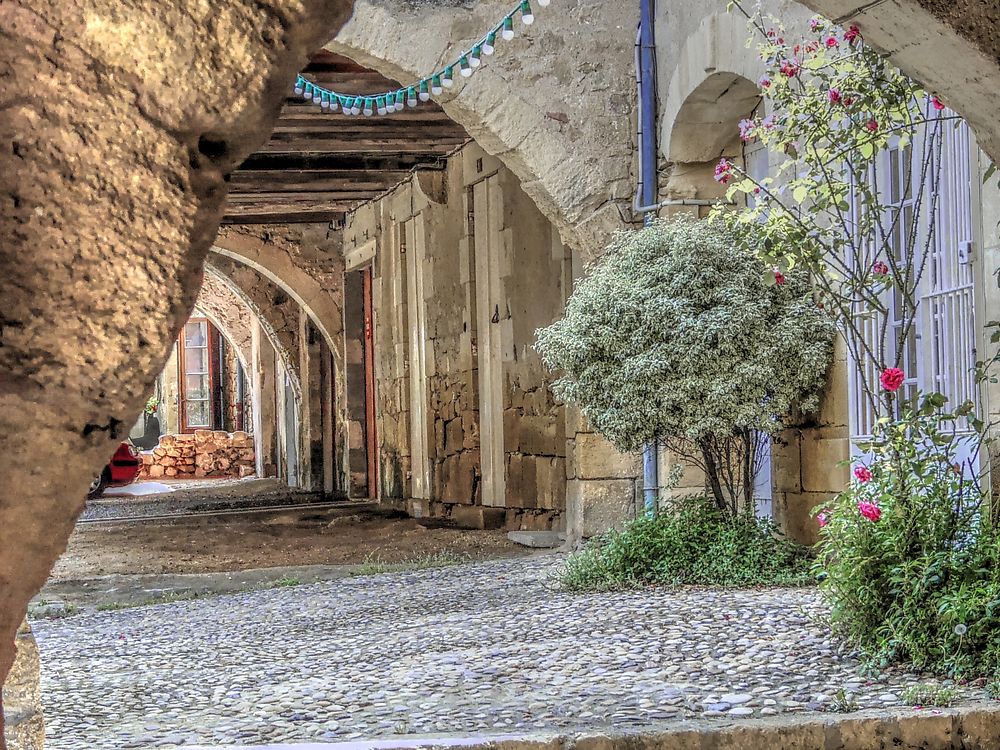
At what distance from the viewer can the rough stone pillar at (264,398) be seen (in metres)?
22.6

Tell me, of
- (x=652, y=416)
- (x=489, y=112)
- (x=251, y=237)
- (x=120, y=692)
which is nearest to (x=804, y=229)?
(x=652, y=416)

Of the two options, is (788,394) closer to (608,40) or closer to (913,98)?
(913,98)

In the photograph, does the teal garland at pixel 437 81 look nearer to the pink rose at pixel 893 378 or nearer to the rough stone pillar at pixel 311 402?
the pink rose at pixel 893 378

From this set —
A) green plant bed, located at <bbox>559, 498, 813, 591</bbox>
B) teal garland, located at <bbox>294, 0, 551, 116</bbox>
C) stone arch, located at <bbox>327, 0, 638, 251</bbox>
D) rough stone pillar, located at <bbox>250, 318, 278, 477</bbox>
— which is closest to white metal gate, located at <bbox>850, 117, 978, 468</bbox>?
green plant bed, located at <bbox>559, 498, 813, 591</bbox>

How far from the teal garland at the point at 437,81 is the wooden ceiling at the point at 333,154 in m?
0.39

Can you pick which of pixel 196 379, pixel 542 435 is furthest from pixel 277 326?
pixel 196 379

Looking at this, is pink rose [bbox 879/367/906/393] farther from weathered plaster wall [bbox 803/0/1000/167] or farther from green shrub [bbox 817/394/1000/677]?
weathered plaster wall [bbox 803/0/1000/167]

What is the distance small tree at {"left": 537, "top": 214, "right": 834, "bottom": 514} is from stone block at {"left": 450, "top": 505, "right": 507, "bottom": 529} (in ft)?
13.8

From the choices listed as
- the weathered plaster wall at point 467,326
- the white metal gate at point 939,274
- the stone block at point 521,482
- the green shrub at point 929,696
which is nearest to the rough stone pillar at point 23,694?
the green shrub at point 929,696

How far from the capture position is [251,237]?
1642cm

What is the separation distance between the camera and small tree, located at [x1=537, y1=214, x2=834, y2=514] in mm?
6480

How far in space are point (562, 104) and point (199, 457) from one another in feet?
69.8

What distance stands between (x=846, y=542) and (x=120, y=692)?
2683 millimetres

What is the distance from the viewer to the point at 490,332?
36.8 ft
